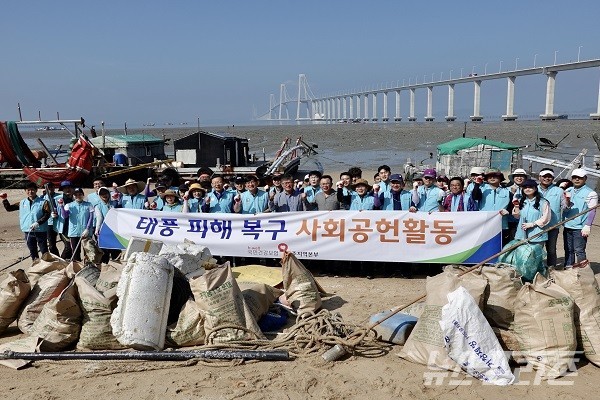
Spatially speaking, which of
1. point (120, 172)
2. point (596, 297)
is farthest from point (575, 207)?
point (120, 172)

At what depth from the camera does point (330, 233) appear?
7.43 meters

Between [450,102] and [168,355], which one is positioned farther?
[450,102]

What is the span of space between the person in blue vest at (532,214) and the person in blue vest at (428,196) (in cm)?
124

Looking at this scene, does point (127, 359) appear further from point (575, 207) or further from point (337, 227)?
point (575, 207)

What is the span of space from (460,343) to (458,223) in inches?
122

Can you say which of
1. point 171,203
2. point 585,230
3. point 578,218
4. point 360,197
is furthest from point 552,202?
point 171,203

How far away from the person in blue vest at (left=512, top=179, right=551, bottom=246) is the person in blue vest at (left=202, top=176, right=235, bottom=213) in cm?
438

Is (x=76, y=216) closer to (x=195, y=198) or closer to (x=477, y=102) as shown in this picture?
(x=195, y=198)

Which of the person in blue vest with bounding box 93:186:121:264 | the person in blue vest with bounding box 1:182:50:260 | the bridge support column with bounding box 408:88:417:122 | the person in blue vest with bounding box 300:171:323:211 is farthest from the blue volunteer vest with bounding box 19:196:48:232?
the bridge support column with bounding box 408:88:417:122

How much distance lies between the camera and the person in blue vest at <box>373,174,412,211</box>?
7.60m

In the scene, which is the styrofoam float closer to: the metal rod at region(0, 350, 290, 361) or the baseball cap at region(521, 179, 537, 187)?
the metal rod at region(0, 350, 290, 361)

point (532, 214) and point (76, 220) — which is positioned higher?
point (532, 214)

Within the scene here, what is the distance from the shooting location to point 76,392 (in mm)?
4332

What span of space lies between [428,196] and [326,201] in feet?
5.20
